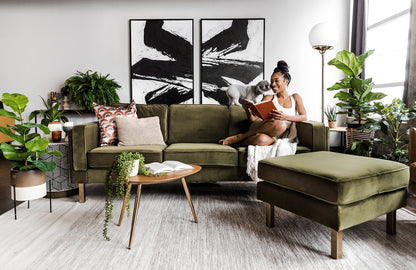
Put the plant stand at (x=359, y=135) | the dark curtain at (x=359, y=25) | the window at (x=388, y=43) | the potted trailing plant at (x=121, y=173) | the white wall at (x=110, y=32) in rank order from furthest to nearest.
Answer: the white wall at (x=110, y=32), the dark curtain at (x=359, y=25), the window at (x=388, y=43), the plant stand at (x=359, y=135), the potted trailing plant at (x=121, y=173)

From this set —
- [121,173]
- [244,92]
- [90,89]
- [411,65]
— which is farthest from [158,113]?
[411,65]

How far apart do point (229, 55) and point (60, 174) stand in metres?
2.93

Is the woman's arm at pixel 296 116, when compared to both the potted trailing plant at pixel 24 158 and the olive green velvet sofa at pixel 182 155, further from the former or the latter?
the potted trailing plant at pixel 24 158

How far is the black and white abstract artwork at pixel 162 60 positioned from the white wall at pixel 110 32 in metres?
0.13

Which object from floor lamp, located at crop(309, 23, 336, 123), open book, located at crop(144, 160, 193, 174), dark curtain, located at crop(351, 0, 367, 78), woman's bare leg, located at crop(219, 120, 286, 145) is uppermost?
dark curtain, located at crop(351, 0, 367, 78)

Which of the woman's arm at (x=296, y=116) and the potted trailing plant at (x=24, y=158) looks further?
the woman's arm at (x=296, y=116)

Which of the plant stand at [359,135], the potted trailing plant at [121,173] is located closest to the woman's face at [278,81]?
the plant stand at [359,135]

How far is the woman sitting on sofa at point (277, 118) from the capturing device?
8.43 ft

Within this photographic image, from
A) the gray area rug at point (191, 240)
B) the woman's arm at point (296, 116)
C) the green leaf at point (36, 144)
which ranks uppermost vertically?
the woman's arm at point (296, 116)

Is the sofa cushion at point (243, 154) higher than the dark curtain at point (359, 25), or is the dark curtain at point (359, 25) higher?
the dark curtain at point (359, 25)

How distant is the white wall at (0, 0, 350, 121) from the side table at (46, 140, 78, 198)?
7.17 ft

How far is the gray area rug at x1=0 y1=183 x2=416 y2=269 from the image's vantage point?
1.44 m

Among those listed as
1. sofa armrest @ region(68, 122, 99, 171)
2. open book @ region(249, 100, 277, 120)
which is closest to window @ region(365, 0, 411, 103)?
open book @ region(249, 100, 277, 120)

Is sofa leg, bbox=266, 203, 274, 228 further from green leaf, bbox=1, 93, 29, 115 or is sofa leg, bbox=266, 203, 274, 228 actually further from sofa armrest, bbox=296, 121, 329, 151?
green leaf, bbox=1, 93, 29, 115
